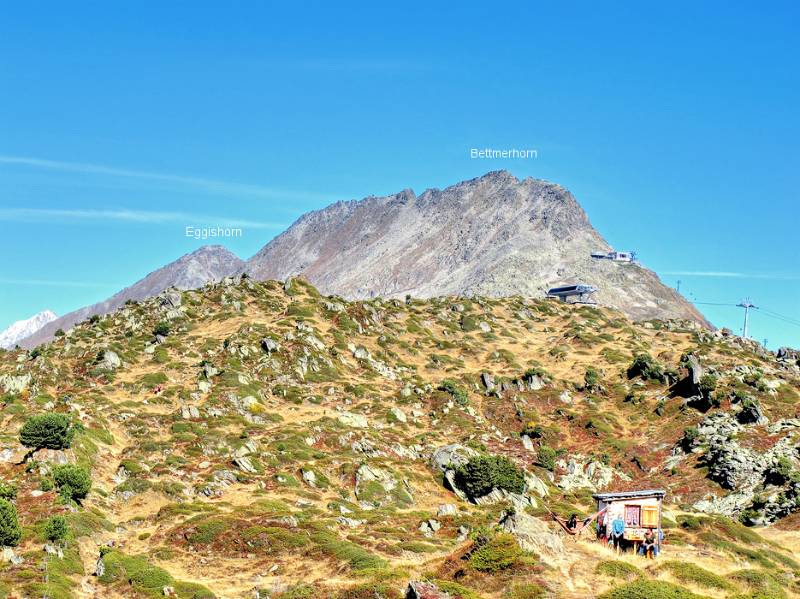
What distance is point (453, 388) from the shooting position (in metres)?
97.9

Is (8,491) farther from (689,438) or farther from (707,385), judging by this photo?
(707,385)

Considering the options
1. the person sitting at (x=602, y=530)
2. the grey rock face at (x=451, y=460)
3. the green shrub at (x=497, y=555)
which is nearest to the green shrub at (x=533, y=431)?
the grey rock face at (x=451, y=460)

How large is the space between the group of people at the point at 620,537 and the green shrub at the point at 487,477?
29016 millimetres

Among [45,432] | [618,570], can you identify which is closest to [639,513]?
[618,570]

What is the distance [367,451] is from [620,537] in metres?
40.1

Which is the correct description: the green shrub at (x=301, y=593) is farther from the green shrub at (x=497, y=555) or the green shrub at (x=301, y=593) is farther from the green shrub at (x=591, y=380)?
the green shrub at (x=591, y=380)

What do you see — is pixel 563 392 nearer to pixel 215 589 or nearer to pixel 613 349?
pixel 613 349

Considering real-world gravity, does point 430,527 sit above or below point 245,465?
below

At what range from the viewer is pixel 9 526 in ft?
132

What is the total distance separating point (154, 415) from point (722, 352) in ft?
304

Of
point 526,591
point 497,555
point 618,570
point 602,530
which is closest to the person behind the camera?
point 526,591

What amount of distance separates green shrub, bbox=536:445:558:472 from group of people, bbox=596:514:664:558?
4379cm

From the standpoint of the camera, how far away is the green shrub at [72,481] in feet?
168

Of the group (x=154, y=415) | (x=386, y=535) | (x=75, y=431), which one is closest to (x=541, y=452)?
(x=386, y=535)
